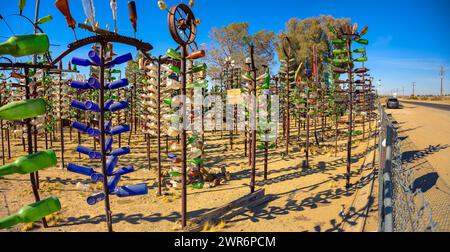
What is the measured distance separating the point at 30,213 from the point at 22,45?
97 cm

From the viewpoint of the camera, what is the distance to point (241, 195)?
27.5 ft

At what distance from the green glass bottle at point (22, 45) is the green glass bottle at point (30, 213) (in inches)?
35.2

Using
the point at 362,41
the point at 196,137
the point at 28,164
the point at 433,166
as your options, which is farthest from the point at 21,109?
the point at 433,166

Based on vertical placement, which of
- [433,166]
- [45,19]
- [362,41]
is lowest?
[433,166]

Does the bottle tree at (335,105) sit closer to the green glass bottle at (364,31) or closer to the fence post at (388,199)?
the green glass bottle at (364,31)

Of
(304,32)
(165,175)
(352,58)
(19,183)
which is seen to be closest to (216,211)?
(165,175)

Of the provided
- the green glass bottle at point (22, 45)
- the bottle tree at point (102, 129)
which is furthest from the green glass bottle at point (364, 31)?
the green glass bottle at point (22, 45)

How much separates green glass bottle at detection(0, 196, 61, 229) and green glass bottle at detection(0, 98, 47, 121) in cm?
54

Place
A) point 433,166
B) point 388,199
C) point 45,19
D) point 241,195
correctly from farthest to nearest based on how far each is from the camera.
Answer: point 433,166
point 241,195
point 45,19
point 388,199

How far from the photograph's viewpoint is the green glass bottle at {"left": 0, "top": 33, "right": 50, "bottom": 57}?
1468 millimetres

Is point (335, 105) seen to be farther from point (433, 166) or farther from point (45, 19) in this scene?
point (45, 19)

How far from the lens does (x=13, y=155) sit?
14344mm

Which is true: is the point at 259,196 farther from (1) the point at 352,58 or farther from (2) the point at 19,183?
(2) the point at 19,183

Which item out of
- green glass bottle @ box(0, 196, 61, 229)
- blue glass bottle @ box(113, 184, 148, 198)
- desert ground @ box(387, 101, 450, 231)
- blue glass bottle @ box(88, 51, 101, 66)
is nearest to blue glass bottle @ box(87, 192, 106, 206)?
blue glass bottle @ box(113, 184, 148, 198)
